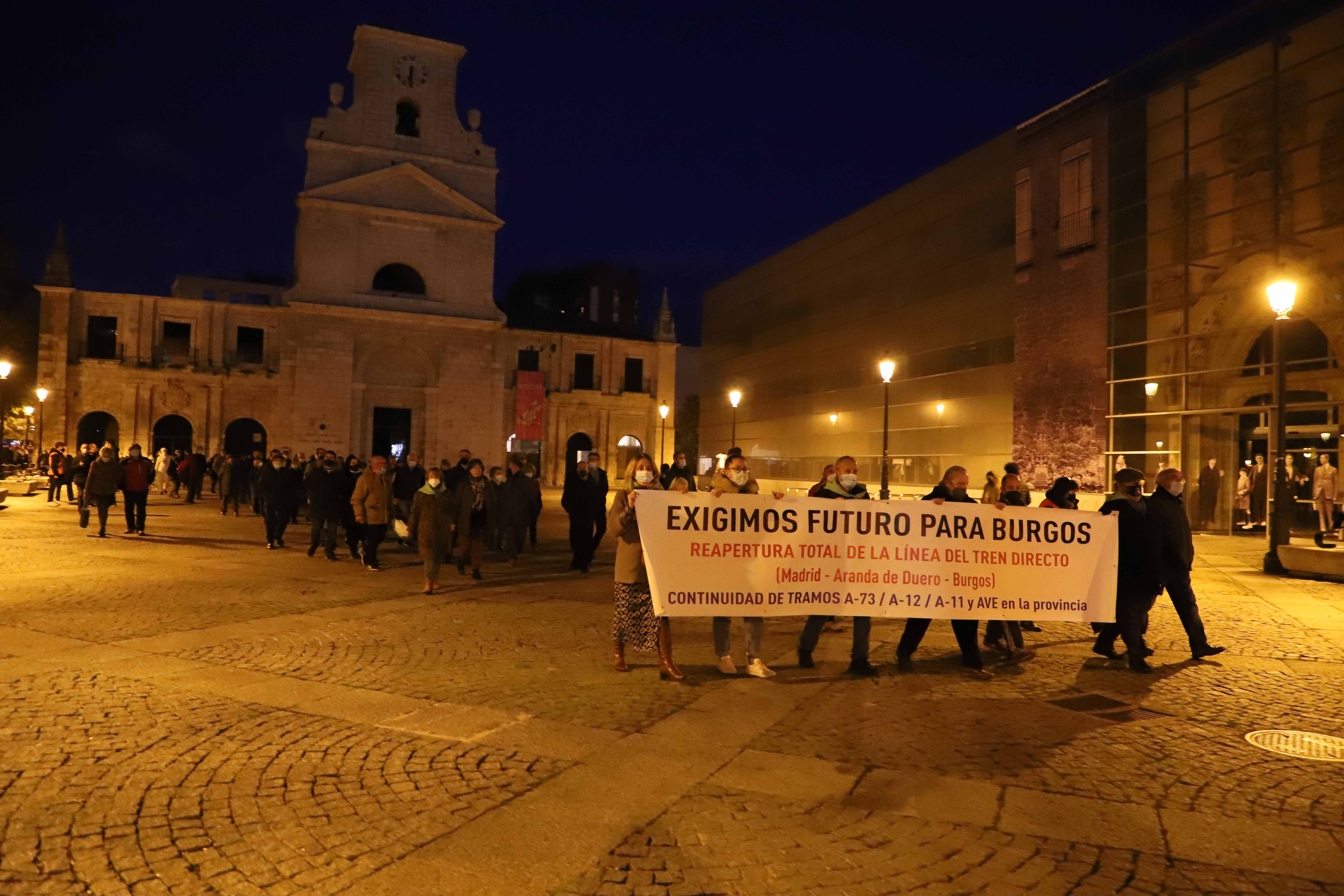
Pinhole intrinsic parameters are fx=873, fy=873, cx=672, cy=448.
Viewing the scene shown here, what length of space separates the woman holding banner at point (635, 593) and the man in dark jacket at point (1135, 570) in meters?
4.15

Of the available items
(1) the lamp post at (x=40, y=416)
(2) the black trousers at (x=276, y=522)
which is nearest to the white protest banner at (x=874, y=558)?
(2) the black trousers at (x=276, y=522)

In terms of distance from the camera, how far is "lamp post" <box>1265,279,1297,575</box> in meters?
14.4

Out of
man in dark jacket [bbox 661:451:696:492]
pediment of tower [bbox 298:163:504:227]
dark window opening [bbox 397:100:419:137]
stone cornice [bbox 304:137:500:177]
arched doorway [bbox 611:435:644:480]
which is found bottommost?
man in dark jacket [bbox 661:451:696:492]

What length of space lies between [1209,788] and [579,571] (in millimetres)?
10225

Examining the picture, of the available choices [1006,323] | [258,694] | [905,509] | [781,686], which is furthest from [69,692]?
[1006,323]

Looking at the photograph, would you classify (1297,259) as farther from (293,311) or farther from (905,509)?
(293,311)

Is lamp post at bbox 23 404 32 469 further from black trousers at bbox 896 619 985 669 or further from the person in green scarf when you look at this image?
black trousers at bbox 896 619 985 669

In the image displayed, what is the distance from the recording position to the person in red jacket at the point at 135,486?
58.9ft

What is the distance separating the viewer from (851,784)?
4996 mm

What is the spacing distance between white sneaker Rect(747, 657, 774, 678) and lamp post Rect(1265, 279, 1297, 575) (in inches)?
447

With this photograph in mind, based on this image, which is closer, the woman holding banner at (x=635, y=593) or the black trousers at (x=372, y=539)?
the woman holding banner at (x=635, y=593)

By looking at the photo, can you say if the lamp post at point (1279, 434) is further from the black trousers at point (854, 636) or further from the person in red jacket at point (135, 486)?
the person in red jacket at point (135, 486)

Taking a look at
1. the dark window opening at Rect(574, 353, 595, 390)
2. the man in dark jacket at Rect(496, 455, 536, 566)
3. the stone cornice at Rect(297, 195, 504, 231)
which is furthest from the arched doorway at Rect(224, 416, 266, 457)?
the man in dark jacket at Rect(496, 455, 536, 566)

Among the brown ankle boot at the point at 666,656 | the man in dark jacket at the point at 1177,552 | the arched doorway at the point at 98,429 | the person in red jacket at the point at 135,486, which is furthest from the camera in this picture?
the arched doorway at the point at 98,429
